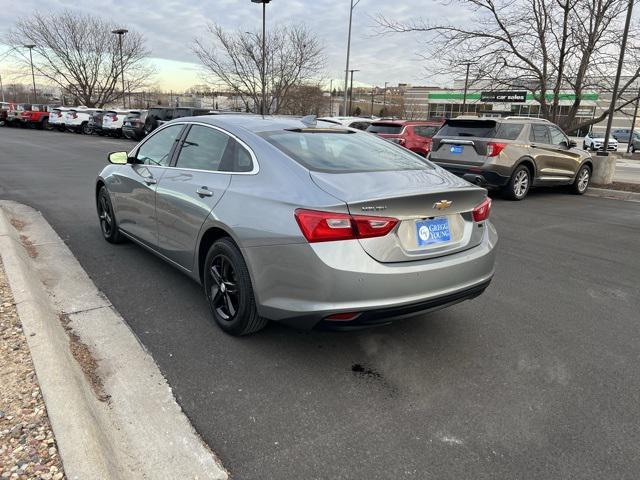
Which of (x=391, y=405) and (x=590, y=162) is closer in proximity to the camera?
(x=391, y=405)

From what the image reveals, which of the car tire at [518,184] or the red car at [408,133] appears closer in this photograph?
the car tire at [518,184]

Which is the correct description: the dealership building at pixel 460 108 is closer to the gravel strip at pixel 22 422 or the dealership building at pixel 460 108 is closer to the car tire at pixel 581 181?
the car tire at pixel 581 181

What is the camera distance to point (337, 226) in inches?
108

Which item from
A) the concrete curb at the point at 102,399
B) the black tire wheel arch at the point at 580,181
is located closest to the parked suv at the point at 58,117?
the black tire wheel arch at the point at 580,181

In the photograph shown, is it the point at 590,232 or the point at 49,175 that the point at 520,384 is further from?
the point at 49,175

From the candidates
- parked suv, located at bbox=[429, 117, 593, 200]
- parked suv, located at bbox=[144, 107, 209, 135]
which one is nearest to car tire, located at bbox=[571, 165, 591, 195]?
parked suv, located at bbox=[429, 117, 593, 200]

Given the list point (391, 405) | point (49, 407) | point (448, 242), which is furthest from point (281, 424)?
point (448, 242)

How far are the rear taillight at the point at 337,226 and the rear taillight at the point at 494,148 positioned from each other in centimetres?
759

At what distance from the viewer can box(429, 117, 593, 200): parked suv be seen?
31.5 ft

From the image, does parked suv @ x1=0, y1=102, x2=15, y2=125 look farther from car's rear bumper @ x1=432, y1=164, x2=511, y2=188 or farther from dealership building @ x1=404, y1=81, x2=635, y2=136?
car's rear bumper @ x1=432, y1=164, x2=511, y2=188

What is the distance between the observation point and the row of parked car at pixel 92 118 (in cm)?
2294

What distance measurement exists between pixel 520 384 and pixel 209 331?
7.00ft

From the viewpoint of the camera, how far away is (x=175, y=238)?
402cm

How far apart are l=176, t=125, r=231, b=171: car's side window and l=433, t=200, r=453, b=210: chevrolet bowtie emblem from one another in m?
1.65
